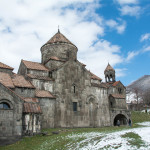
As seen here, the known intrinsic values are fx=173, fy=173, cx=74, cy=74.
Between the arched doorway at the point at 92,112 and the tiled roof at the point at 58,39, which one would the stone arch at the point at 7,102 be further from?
the tiled roof at the point at 58,39

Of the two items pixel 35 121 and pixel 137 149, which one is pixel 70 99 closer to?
pixel 35 121

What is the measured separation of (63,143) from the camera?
12.1m

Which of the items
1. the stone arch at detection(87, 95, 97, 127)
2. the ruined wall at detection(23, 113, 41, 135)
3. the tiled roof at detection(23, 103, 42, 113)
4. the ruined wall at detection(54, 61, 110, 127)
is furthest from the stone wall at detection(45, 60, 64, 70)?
the ruined wall at detection(23, 113, 41, 135)

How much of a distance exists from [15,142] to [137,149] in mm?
9926

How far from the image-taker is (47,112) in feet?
62.7

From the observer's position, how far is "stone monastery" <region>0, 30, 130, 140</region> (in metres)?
15.2

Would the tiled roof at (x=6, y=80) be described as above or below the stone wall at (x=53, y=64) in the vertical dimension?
below

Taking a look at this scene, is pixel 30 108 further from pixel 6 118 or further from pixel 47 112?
pixel 47 112

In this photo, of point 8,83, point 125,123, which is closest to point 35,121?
point 8,83

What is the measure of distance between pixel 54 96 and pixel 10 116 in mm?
6419

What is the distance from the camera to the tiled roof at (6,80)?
56.7 feet

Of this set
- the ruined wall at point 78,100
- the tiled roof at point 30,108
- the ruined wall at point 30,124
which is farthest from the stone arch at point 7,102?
the ruined wall at point 78,100

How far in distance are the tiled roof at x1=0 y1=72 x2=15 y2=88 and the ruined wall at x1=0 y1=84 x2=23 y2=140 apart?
235cm

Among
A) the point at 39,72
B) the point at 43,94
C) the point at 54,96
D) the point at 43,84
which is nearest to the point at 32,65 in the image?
the point at 39,72
